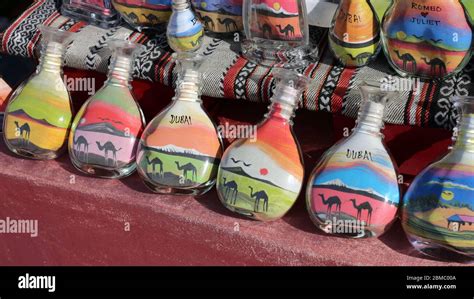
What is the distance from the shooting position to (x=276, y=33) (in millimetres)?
1285

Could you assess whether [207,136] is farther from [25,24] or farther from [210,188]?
[25,24]

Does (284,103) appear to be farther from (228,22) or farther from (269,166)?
(228,22)

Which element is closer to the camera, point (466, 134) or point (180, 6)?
point (466, 134)

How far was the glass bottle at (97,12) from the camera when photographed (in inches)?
58.4

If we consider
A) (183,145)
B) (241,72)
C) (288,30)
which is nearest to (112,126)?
(183,145)

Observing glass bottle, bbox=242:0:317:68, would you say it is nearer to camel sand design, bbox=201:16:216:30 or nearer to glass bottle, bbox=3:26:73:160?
camel sand design, bbox=201:16:216:30

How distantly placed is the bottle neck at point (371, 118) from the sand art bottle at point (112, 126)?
43 cm

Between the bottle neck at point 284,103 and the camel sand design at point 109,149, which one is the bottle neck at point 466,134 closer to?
the bottle neck at point 284,103

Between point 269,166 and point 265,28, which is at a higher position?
point 265,28

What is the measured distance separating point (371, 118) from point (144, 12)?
1.89 feet

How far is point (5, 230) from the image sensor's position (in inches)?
55.2

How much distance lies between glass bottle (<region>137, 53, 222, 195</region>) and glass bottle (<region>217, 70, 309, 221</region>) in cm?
4
